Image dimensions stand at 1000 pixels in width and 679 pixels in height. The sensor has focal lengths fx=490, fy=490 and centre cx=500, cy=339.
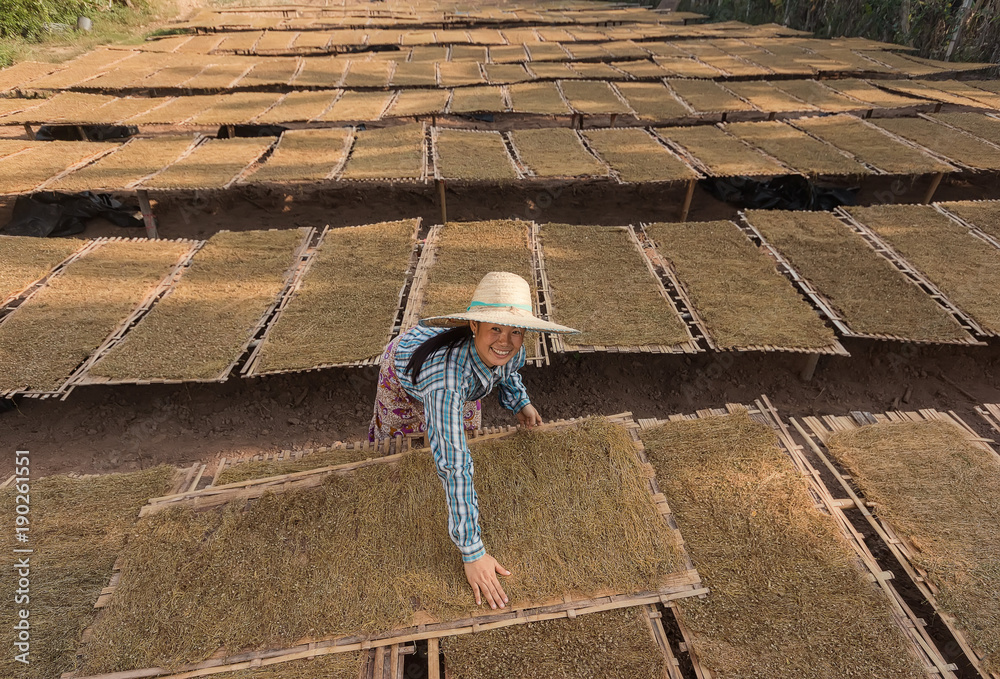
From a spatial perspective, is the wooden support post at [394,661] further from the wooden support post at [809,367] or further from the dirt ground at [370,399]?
the wooden support post at [809,367]

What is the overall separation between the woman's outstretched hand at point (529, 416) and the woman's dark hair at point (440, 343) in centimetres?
82

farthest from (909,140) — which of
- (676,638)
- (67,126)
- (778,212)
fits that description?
(67,126)

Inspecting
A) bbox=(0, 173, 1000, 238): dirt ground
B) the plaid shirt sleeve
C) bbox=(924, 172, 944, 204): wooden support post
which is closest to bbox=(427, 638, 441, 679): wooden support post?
the plaid shirt sleeve

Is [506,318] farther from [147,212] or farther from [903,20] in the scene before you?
[903,20]

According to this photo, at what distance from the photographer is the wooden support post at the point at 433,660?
85.8 inches

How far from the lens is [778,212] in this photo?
653cm

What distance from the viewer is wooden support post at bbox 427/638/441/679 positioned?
2.18m

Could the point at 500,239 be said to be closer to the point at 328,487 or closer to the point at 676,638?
the point at 328,487

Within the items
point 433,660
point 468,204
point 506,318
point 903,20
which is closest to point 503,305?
point 506,318

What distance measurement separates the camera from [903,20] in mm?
14562

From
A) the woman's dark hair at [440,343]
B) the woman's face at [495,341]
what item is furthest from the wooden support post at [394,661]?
the woman's face at [495,341]

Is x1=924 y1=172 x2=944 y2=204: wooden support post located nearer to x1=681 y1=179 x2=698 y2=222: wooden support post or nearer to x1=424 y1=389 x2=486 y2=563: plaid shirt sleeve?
x1=681 y1=179 x2=698 y2=222: wooden support post
